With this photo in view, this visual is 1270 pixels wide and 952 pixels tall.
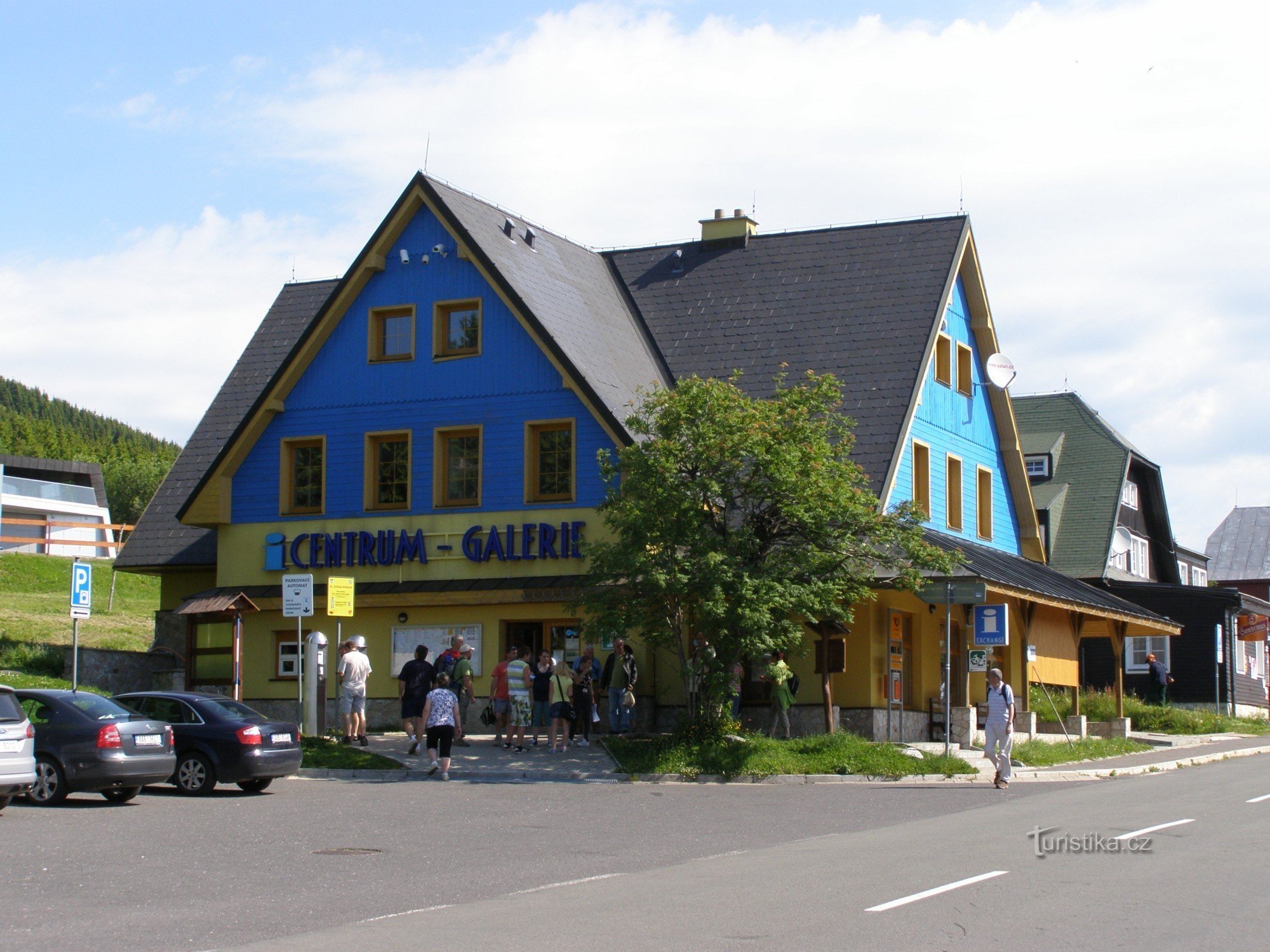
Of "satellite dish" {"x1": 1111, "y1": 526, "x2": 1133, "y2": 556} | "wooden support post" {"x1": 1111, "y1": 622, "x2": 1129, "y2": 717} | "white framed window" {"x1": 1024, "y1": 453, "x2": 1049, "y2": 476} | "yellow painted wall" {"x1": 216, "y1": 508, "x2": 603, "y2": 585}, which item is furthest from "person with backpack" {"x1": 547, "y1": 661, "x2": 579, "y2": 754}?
"white framed window" {"x1": 1024, "y1": 453, "x2": 1049, "y2": 476}

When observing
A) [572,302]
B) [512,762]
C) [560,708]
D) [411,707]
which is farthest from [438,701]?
[572,302]

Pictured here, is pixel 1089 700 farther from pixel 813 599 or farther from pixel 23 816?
pixel 23 816

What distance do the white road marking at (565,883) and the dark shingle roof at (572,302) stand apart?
15.5 meters

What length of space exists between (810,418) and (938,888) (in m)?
14.6

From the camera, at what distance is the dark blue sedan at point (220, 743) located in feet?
60.9

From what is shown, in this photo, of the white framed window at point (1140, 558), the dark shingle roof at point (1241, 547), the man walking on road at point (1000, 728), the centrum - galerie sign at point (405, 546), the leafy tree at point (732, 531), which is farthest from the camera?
the dark shingle roof at point (1241, 547)

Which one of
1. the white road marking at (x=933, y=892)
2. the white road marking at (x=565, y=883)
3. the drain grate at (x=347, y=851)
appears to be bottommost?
the drain grate at (x=347, y=851)

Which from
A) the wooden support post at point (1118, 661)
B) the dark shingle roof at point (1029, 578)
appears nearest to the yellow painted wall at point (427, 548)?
the dark shingle roof at point (1029, 578)

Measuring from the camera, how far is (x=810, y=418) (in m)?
24.6

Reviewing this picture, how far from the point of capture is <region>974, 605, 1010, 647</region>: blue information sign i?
2480 cm

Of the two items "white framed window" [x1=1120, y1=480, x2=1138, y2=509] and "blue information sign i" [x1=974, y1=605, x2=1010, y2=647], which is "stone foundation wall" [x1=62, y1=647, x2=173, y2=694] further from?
"white framed window" [x1=1120, y1=480, x2=1138, y2=509]

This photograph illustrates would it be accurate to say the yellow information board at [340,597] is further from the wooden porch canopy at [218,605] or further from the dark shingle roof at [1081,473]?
the dark shingle roof at [1081,473]

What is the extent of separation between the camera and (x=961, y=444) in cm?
3369

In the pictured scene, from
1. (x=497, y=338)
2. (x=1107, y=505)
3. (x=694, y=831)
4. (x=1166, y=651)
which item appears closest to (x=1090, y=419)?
(x=1107, y=505)
